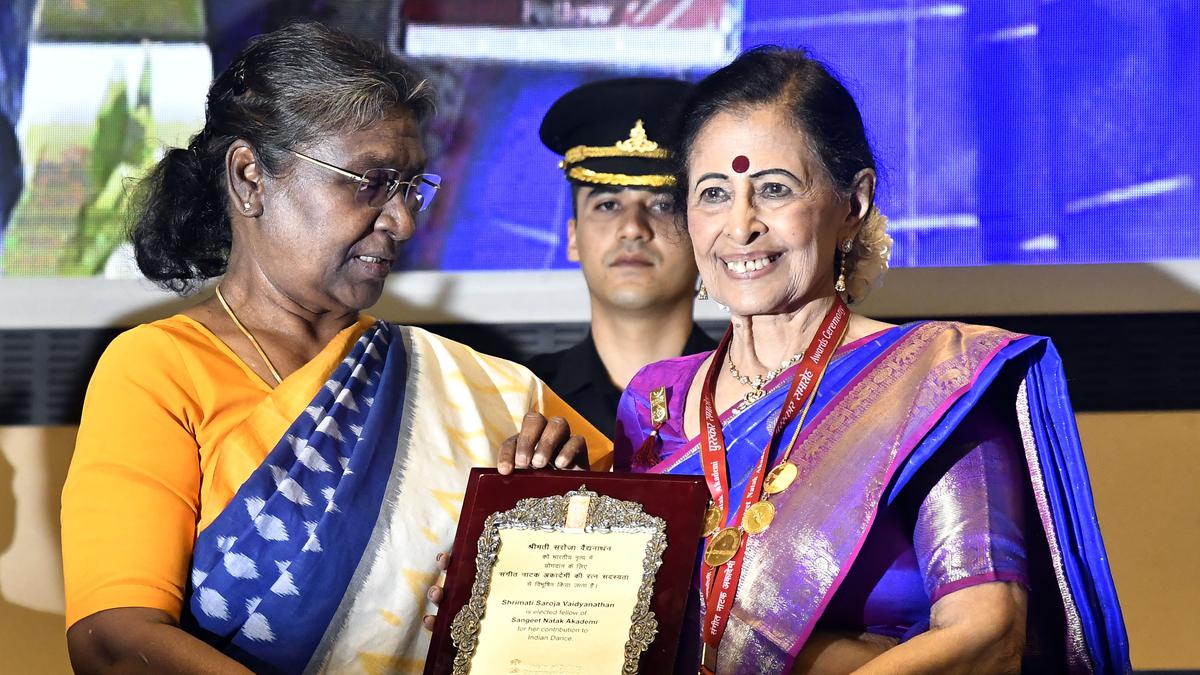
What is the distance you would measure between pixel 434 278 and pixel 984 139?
1.82m

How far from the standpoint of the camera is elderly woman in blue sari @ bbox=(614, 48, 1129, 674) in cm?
238

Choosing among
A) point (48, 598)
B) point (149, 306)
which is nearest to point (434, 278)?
point (149, 306)

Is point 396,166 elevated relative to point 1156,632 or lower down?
elevated

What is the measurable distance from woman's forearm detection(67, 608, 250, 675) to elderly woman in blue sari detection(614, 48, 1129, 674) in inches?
32.1

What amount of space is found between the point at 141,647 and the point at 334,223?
88 centimetres

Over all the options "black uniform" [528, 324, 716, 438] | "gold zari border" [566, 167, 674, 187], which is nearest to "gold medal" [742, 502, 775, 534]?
"black uniform" [528, 324, 716, 438]

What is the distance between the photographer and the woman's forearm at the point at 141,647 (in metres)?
2.35

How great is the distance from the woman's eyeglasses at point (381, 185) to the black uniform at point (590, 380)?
121cm

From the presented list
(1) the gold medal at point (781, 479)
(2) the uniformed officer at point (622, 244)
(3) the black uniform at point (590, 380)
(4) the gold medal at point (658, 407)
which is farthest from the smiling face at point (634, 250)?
(1) the gold medal at point (781, 479)

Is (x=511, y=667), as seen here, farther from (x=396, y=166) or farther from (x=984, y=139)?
(x=984, y=139)

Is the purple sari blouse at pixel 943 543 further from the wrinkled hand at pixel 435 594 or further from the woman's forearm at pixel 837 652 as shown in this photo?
the wrinkled hand at pixel 435 594

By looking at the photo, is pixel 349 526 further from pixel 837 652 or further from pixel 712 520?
pixel 837 652

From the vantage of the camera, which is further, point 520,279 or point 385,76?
point 520,279

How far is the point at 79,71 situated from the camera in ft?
15.1
